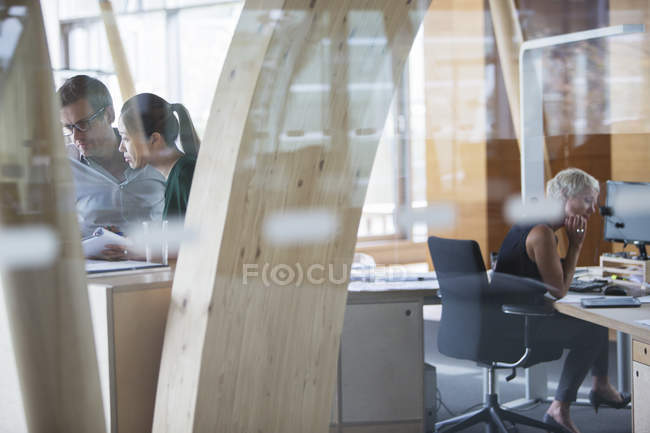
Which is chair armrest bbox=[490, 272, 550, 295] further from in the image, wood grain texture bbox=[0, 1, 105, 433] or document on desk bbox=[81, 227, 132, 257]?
wood grain texture bbox=[0, 1, 105, 433]

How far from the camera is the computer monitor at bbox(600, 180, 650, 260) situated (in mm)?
3748

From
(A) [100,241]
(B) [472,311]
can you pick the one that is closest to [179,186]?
(A) [100,241]

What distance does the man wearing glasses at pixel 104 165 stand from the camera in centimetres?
226

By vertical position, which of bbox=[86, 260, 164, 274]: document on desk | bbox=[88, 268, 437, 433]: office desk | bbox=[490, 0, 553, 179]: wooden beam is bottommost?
bbox=[88, 268, 437, 433]: office desk

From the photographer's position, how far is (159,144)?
8.00ft

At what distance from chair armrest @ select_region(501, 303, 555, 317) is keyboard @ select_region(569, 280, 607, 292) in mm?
312

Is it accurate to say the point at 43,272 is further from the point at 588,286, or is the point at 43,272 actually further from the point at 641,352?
the point at 588,286

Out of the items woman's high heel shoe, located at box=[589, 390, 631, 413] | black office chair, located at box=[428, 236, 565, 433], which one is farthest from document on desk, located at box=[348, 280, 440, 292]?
woman's high heel shoe, located at box=[589, 390, 631, 413]

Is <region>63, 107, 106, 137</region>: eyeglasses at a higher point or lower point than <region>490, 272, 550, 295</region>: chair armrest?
higher

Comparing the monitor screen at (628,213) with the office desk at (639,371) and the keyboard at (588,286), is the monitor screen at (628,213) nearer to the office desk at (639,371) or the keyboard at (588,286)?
the keyboard at (588,286)

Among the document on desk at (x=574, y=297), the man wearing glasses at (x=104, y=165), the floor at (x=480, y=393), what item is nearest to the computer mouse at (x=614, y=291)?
the document on desk at (x=574, y=297)

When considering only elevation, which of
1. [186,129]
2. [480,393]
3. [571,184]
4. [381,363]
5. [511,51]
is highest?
[511,51]

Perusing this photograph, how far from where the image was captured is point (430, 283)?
384 cm

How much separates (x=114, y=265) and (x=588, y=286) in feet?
8.05
